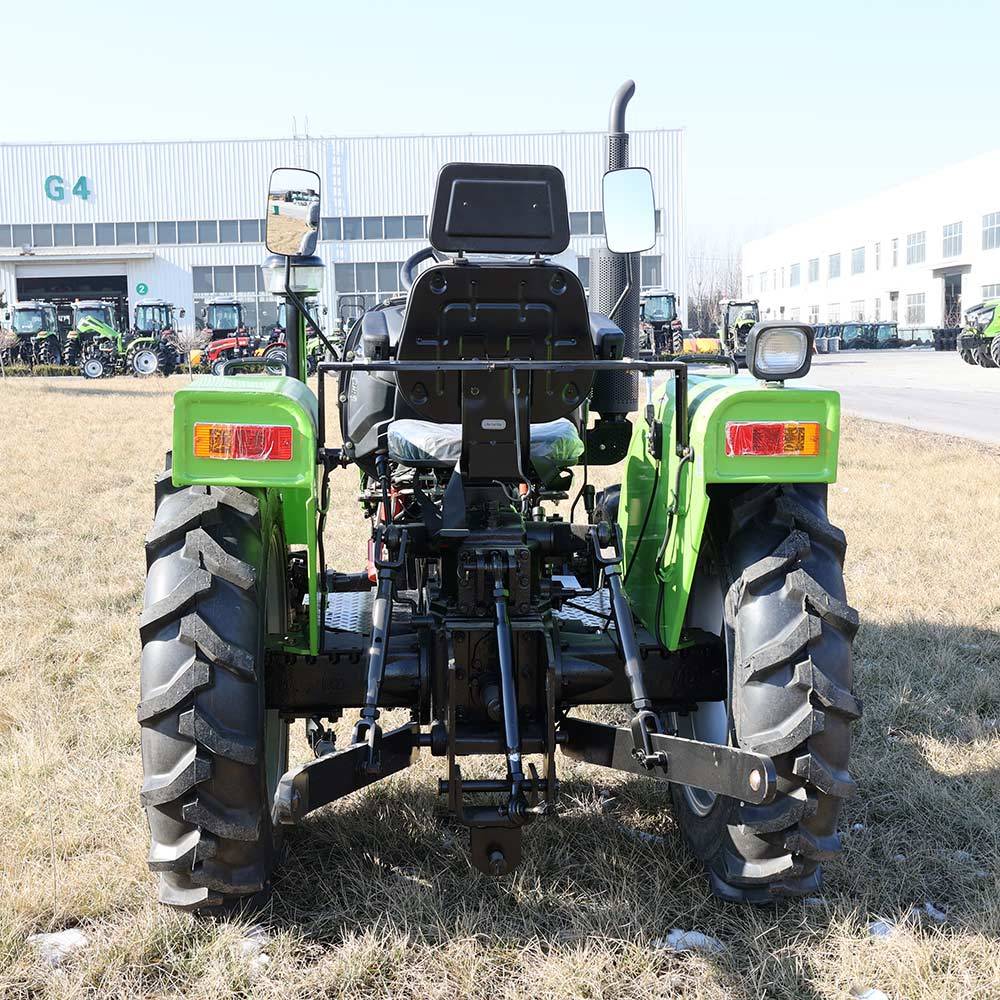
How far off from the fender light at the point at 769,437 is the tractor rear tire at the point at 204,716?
1249 mm

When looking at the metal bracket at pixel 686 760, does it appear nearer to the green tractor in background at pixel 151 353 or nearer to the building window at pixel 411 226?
the green tractor in background at pixel 151 353

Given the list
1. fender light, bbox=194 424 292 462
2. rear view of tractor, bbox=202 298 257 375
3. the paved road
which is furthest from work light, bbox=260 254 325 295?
rear view of tractor, bbox=202 298 257 375

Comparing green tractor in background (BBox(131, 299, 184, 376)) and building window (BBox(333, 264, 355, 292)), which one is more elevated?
building window (BBox(333, 264, 355, 292))

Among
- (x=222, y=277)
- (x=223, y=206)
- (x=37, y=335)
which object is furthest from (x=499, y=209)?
(x=223, y=206)

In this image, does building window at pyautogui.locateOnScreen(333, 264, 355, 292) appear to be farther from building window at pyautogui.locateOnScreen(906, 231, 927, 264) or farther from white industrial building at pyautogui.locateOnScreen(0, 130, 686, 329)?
building window at pyautogui.locateOnScreen(906, 231, 927, 264)

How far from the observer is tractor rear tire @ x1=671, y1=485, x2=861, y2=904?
2.61 meters

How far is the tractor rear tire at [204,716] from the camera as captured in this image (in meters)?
2.56

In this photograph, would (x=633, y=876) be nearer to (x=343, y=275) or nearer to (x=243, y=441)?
(x=243, y=441)

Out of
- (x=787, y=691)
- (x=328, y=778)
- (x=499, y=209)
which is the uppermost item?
(x=499, y=209)

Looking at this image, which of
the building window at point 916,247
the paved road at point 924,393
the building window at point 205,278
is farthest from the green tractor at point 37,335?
the building window at point 916,247

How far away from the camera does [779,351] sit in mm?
2729

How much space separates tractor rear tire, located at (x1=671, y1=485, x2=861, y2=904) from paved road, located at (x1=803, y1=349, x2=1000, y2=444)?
10.3 m

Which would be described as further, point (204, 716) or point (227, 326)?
point (227, 326)

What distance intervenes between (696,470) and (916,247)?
206 ft
